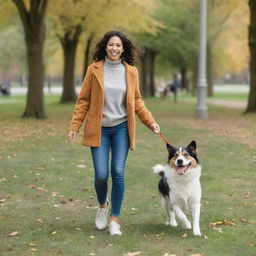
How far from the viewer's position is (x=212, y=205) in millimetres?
7531

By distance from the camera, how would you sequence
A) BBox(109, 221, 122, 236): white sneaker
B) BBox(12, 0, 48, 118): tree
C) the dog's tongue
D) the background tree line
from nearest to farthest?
the dog's tongue → BBox(109, 221, 122, 236): white sneaker → BBox(12, 0, 48, 118): tree → the background tree line

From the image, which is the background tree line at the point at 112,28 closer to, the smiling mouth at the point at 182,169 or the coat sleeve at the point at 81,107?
the coat sleeve at the point at 81,107

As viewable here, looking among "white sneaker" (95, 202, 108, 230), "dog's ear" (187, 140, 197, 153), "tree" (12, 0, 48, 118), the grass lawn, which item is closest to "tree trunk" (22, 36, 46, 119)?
"tree" (12, 0, 48, 118)

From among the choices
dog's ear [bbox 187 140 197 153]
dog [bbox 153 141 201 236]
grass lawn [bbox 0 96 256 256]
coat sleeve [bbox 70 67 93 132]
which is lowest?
grass lawn [bbox 0 96 256 256]

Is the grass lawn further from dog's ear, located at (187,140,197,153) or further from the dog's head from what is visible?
dog's ear, located at (187,140,197,153)

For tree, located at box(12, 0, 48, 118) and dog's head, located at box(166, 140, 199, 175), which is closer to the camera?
dog's head, located at box(166, 140, 199, 175)

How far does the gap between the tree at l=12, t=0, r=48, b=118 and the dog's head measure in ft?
54.6

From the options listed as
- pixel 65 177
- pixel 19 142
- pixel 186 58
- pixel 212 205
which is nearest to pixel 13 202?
pixel 65 177

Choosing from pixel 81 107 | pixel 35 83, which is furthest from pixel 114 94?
pixel 35 83

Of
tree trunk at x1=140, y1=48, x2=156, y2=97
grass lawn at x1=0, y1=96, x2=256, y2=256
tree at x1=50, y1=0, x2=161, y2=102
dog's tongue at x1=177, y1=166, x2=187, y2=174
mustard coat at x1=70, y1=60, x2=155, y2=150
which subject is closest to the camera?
grass lawn at x1=0, y1=96, x2=256, y2=256

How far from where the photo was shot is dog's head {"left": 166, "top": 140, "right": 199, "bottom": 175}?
5.74 m

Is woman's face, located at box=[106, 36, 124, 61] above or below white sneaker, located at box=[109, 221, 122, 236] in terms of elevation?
above

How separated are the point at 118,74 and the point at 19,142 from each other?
9068 mm

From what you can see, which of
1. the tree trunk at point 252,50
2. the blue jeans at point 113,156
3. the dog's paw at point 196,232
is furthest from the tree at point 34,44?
the dog's paw at point 196,232
